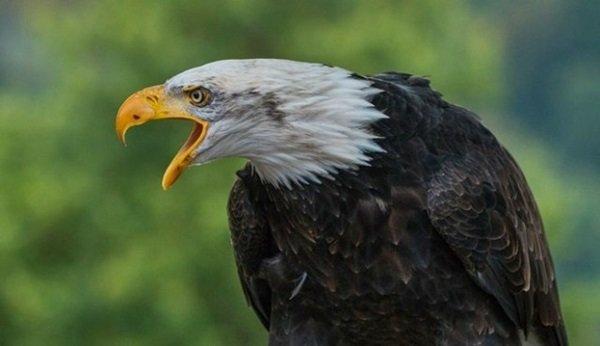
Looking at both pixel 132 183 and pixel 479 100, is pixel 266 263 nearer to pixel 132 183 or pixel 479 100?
pixel 132 183

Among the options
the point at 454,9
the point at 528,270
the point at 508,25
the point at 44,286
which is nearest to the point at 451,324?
the point at 528,270

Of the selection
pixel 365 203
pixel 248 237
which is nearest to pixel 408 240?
pixel 365 203

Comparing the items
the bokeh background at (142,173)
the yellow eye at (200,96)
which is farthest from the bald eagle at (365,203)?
the bokeh background at (142,173)

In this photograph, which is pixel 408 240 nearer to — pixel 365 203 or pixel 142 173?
pixel 365 203

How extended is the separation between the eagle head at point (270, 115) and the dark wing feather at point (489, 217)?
0.92 ft

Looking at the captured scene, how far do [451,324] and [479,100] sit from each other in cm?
1095

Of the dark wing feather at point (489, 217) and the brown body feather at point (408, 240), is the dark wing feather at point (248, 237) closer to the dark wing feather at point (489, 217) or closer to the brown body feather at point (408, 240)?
the brown body feather at point (408, 240)

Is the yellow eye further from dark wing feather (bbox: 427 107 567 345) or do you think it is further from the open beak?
dark wing feather (bbox: 427 107 567 345)

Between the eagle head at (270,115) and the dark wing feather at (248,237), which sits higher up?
the eagle head at (270,115)

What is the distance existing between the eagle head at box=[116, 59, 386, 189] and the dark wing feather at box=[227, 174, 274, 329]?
1.21 ft

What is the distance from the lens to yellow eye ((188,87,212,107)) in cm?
477

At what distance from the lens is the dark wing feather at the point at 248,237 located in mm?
5414

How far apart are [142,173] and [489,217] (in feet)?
32.1

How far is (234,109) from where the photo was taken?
479 cm
